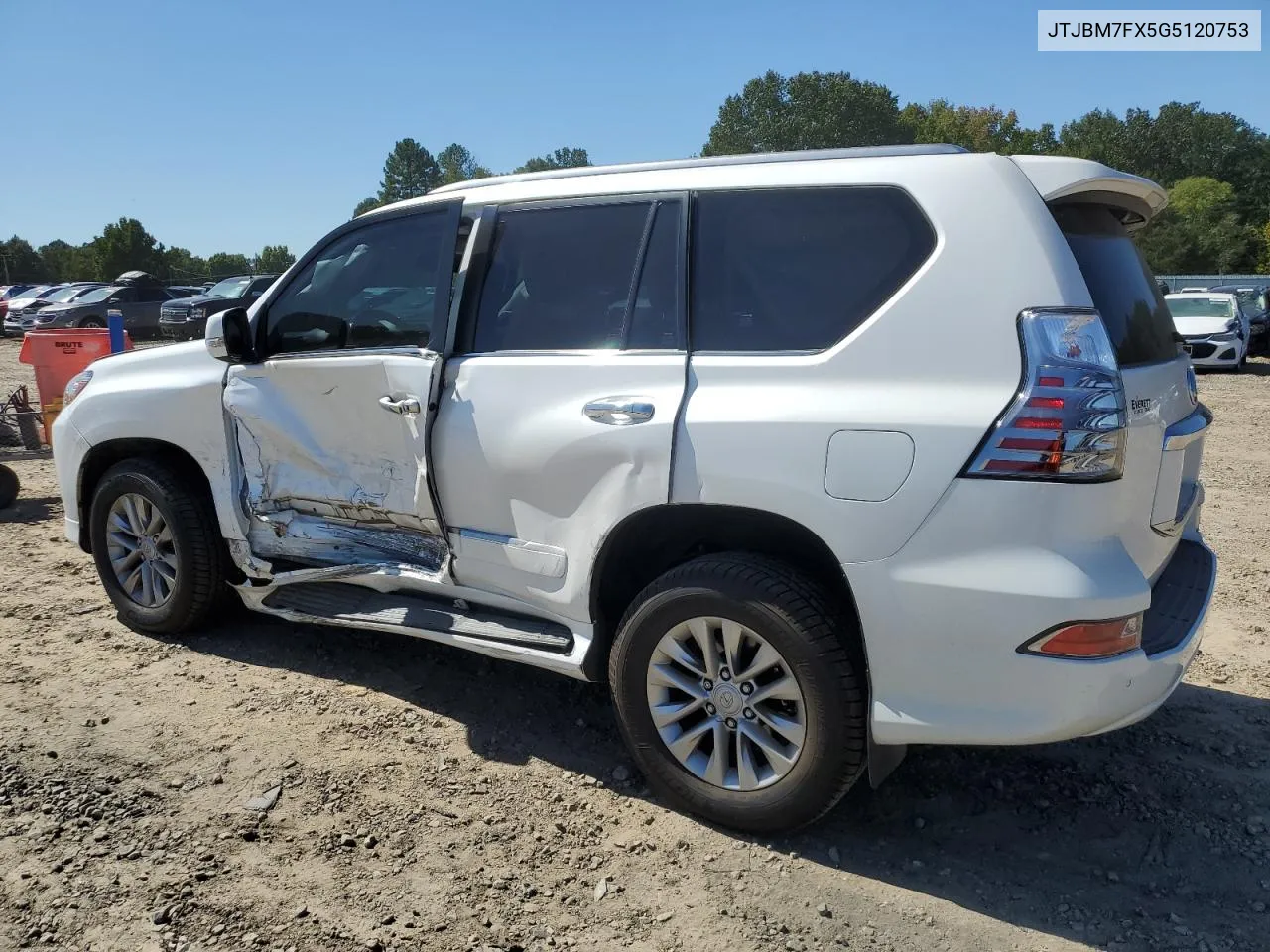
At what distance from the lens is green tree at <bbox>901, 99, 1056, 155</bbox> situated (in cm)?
8381

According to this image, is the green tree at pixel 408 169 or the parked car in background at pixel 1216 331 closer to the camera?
the parked car in background at pixel 1216 331

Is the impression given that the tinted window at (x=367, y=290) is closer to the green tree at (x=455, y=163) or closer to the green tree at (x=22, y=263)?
the green tree at (x=22, y=263)

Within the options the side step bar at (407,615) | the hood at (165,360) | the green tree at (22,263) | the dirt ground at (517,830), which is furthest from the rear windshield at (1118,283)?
the green tree at (22,263)

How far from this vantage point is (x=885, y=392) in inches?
101

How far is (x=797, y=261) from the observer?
2.82 metres

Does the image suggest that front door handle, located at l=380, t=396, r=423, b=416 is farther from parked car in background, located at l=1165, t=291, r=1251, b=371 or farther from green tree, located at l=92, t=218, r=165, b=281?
green tree, located at l=92, t=218, r=165, b=281

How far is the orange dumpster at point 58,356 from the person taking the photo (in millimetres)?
9062

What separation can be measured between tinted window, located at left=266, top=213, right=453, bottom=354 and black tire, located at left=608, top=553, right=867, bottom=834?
1.41 m

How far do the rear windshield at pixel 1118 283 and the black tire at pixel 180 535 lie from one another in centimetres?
359

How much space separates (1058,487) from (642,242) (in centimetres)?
151

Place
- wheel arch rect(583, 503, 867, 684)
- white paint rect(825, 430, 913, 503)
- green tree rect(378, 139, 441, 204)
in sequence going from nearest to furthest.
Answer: white paint rect(825, 430, 913, 503)
wheel arch rect(583, 503, 867, 684)
green tree rect(378, 139, 441, 204)

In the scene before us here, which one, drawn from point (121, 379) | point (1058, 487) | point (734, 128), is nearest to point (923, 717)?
point (1058, 487)

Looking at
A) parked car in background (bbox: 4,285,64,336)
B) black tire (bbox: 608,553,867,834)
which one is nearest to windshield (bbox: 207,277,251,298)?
parked car in background (bbox: 4,285,64,336)

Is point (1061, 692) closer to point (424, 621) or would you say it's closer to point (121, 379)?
point (424, 621)
